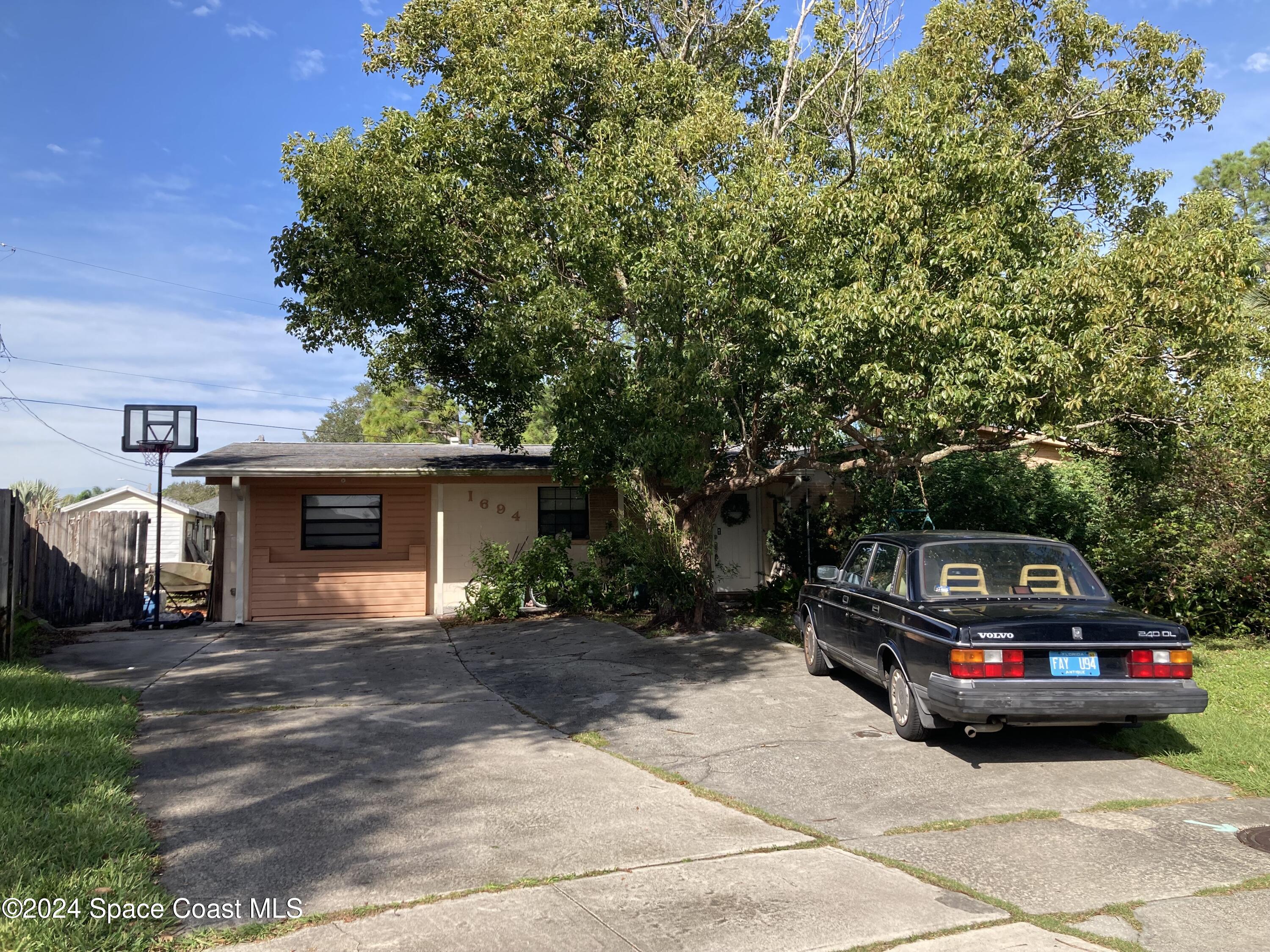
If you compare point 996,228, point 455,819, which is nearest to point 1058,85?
point 996,228

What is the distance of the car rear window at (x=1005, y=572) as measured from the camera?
706 centimetres

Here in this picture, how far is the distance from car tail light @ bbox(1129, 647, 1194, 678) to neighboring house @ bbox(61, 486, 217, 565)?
24013 millimetres

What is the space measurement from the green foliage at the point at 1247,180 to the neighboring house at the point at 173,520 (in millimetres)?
38727

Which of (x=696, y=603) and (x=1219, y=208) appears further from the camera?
(x=696, y=603)

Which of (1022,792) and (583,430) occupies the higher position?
(583,430)

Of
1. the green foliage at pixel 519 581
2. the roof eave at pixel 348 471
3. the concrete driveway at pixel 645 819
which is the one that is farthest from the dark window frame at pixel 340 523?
the concrete driveway at pixel 645 819

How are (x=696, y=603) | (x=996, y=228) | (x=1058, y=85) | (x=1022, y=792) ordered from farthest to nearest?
(x=1058, y=85), (x=696, y=603), (x=996, y=228), (x=1022, y=792)

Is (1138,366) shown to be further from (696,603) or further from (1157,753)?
(696,603)

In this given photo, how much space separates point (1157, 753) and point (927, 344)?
4.61 metres

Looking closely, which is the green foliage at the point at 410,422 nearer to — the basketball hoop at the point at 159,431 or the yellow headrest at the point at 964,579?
the basketball hoop at the point at 159,431

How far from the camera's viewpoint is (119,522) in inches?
592

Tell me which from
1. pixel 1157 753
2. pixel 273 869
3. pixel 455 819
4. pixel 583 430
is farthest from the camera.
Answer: pixel 583 430

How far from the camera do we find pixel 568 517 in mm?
16828

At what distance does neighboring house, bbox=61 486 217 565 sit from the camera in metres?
27.5
